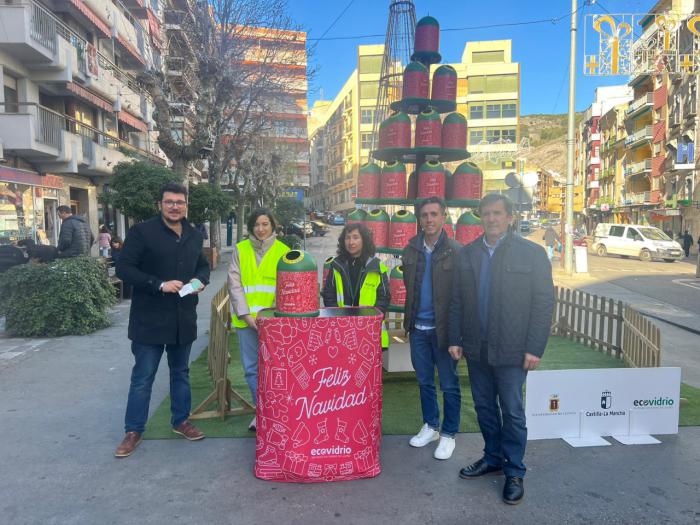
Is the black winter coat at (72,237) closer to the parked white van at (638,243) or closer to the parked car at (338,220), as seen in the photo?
the parked white van at (638,243)

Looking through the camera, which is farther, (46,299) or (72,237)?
(72,237)

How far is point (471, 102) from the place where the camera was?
194ft

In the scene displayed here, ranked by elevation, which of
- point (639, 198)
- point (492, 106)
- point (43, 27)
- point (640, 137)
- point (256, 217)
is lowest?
point (256, 217)

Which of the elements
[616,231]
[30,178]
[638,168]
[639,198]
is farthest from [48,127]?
[639,198]

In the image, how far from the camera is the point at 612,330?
7246 mm

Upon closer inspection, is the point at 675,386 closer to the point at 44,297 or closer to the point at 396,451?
the point at 396,451

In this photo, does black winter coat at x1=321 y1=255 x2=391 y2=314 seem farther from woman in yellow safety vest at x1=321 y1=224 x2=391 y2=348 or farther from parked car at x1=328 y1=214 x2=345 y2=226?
parked car at x1=328 y1=214 x2=345 y2=226

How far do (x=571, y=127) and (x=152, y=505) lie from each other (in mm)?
17856

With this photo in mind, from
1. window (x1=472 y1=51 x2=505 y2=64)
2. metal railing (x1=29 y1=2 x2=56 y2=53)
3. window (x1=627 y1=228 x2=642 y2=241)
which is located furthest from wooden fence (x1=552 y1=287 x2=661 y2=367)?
window (x1=472 y1=51 x2=505 y2=64)

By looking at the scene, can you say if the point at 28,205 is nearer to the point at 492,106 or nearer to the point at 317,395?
the point at 317,395

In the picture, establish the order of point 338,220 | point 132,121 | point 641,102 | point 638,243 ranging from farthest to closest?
point 338,220 < point 641,102 < point 132,121 < point 638,243

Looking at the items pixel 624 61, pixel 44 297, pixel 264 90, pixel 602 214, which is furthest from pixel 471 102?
pixel 44 297

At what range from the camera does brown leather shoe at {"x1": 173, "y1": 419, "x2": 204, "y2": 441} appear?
4215 millimetres

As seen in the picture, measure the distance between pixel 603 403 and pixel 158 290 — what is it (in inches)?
138
